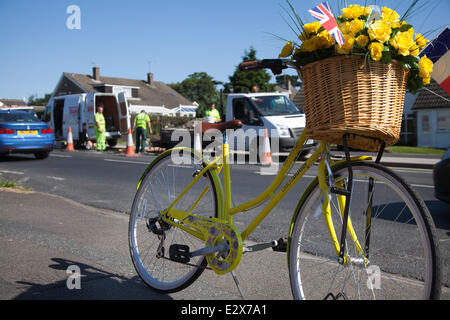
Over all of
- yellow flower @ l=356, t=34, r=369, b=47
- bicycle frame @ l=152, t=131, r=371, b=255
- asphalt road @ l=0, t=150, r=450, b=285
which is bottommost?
asphalt road @ l=0, t=150, r=450, b=285

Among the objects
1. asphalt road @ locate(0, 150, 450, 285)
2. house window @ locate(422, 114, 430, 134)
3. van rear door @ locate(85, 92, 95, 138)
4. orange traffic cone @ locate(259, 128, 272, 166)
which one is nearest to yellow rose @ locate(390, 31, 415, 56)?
asphalt road @ locate(0, 150, 450, 285)

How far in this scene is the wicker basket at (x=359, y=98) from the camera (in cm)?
203

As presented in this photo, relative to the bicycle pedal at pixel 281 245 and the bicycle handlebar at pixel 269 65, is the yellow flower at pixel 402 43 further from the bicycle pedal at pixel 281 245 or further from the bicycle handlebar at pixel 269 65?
the bicycle pedal at pixel 281 245

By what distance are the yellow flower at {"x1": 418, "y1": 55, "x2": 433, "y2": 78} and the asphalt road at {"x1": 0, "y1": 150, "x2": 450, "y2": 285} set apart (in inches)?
71.8

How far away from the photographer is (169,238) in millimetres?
3332

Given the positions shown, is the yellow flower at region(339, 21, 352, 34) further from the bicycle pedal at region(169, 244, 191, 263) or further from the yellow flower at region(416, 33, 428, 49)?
the bicycle pedal at region(169, 244, 191, 263)

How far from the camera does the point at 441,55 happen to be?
7.50ft

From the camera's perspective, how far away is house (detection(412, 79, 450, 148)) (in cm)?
2671

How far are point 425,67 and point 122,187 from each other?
700 cm
